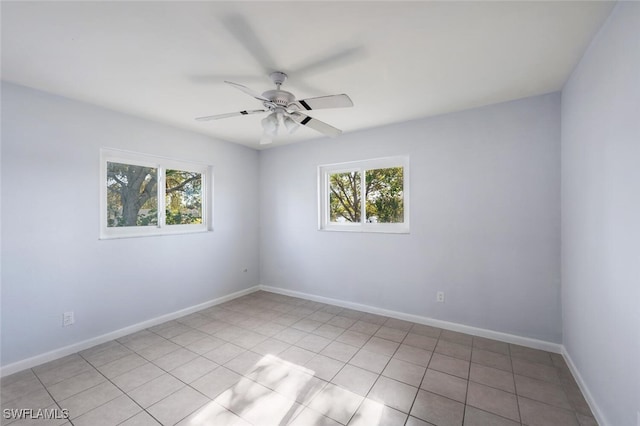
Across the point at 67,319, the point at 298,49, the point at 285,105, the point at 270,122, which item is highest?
the point at 298,49

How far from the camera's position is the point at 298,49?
5.64ft

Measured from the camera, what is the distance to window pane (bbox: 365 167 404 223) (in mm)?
3270

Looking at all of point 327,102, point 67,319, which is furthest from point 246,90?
point 67,319

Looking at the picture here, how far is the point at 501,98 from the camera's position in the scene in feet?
8.16

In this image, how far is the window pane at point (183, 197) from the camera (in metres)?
3.33

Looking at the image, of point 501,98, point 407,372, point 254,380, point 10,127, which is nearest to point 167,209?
point 10,127

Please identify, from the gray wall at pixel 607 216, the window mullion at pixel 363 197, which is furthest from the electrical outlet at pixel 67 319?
the gray wall at pixel 607 216

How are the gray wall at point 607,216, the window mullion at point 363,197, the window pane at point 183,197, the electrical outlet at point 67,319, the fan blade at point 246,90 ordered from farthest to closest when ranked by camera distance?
1. the window mullion at point 363,197
2. the window pane at point 183,197
3. the electrical outlet at point 67,319
4. the fan blade at point 246,90
5. the gray wall at point 607,216

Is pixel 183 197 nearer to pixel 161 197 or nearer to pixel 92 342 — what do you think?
pixel 161 197

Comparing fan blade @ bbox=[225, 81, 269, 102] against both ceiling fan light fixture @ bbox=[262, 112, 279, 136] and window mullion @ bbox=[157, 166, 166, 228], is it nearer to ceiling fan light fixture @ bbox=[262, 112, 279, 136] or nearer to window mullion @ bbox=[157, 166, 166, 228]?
ceiling fan light fixture @ bbox=[262, 112, 279, 136]

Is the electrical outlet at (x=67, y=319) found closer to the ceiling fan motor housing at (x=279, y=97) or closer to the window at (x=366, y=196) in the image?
the ceiling fan motor housing at (x=279, y=97)

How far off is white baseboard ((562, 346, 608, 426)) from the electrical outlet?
13.2 feet

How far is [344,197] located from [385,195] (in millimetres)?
611

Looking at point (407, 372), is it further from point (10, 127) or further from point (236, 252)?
point (10, 127)
